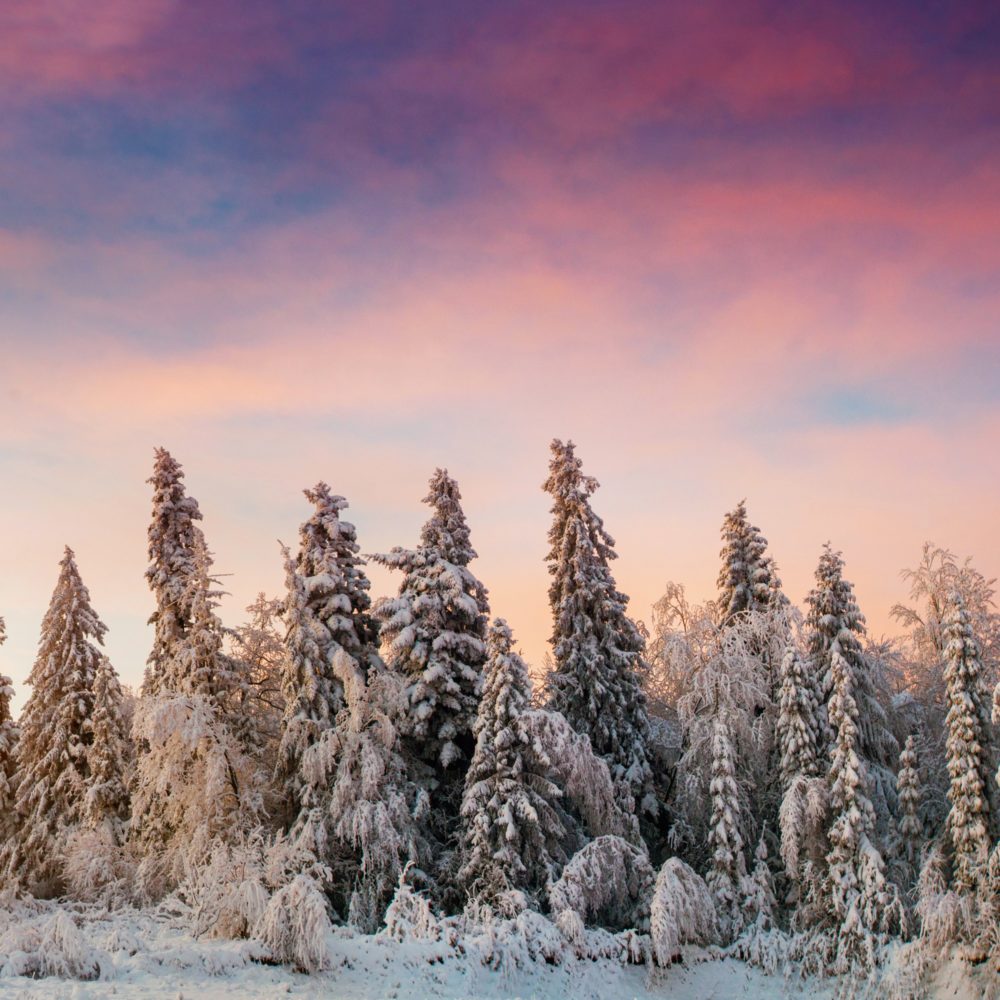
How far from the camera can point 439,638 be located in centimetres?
3111

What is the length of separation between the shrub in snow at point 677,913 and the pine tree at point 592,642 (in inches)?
177

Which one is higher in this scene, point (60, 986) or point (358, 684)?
point (358, 684)

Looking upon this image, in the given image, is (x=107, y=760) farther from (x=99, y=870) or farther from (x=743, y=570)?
(x=743, y=570)

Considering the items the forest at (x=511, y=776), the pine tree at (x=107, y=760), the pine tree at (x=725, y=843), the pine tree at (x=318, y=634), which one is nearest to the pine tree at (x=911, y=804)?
the forest at (x=511, y=776)

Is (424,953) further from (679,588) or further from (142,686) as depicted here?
(679,588)

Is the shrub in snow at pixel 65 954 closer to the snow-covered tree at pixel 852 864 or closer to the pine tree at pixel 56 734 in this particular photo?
the pine tree at pixel 56 734

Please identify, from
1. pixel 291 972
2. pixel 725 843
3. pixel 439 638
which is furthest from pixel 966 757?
pixel 291 972

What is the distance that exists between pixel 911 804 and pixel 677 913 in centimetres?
885

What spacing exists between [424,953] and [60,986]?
30.5 ft

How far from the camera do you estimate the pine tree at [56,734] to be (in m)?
34.0

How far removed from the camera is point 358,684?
28344 millimetres

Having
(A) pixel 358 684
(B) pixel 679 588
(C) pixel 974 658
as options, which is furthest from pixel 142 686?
(C) pixel 974 658

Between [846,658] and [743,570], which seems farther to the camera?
[743,570]

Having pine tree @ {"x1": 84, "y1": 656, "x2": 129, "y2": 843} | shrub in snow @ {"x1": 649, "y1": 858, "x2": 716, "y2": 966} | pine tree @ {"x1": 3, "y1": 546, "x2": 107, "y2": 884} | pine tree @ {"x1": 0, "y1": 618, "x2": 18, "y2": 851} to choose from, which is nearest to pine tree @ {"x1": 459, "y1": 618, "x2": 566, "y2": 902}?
shrub in snow @ {"x1": 649, "y1": 858, "x2": 716, "y2": 966}
